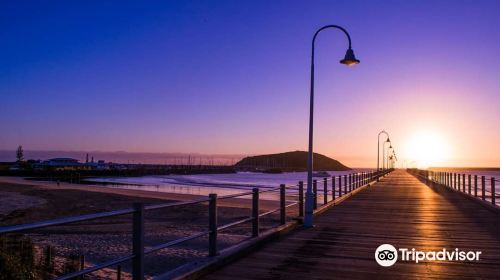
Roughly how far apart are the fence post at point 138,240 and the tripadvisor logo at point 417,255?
13.2 ft

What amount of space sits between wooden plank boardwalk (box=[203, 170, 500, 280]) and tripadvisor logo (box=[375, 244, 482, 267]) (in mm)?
141

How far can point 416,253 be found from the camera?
8570 millimetres

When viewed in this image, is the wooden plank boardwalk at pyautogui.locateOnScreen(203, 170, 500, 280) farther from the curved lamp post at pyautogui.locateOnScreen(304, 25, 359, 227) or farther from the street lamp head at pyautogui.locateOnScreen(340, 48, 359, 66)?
the street lamp head at pyautogui.locateOnScreen(340, 48, 359, 66)

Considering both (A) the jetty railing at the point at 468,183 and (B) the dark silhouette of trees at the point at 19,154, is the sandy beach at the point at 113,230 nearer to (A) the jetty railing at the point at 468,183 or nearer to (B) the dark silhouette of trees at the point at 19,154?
(A) the jetty railing at the point at 468,183

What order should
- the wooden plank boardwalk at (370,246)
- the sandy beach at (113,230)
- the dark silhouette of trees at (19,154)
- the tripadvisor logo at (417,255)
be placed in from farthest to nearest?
the dark silhouette of trees at (19,154) → the sandy beach at (113,230) → the tripadvisor logo at (417,255) → the wooden plank boardwalk at (370,246)

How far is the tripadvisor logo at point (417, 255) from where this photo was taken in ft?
26.4

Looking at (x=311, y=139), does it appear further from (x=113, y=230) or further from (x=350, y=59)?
(x=113, y=230)

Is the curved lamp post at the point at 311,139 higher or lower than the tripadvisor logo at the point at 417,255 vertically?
higher

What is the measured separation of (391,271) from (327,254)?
146 cm

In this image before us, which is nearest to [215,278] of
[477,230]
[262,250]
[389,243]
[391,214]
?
[262,250]

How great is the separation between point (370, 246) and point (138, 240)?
5293mm

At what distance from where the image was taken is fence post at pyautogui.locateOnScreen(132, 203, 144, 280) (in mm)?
5473

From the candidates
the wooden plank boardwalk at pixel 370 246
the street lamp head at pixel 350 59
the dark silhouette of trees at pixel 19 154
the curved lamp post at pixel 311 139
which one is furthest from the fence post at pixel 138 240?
the dark silhouette of trees at pixel 19 154

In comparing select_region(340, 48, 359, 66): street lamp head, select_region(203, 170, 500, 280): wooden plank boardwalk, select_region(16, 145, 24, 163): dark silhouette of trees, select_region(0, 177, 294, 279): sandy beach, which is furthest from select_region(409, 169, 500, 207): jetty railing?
select_region(16, 145, 24, 163): dark silhouette of trees
